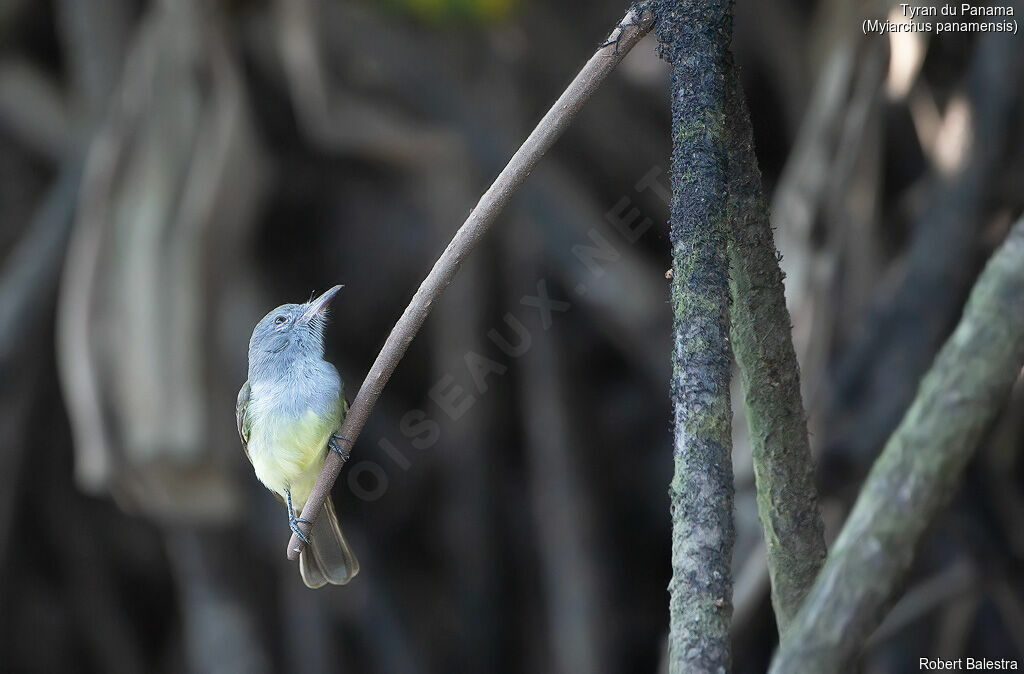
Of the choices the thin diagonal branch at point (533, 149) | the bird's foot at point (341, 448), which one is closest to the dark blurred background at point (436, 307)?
the bird's foot at point (341, 448)

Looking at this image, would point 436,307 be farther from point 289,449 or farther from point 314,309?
point 289,449

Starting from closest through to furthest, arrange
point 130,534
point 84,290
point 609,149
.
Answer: point 84,290
point 609,149
point 130,534

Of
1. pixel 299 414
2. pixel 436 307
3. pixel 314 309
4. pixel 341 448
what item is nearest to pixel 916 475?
pixel 341 448

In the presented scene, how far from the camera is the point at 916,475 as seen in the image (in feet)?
4.13

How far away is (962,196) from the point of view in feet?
12.0

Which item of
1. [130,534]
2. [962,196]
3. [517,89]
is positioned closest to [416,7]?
[517,89]

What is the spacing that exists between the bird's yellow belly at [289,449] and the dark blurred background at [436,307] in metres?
0.96

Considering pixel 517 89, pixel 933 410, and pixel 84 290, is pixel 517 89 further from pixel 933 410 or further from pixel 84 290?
pixel 933 410

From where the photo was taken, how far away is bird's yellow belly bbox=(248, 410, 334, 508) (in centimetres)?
281

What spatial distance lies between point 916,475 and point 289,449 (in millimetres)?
1925

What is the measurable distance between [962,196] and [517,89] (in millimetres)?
2000

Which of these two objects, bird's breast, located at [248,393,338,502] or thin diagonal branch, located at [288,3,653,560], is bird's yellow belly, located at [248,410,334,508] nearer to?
bird's breast, located at [248,393,338,502]

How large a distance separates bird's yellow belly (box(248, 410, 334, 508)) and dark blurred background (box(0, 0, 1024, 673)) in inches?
37.9

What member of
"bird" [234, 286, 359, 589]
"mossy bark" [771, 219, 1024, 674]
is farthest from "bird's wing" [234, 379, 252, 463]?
"mossy bark" [771, 219, 1024, 674]
